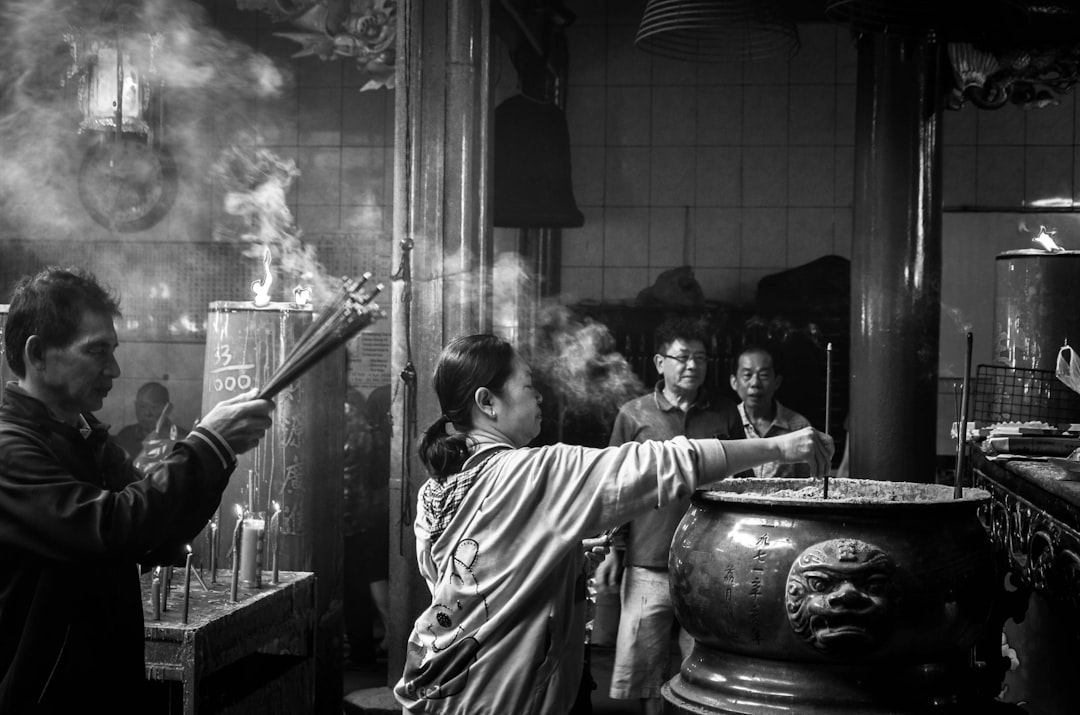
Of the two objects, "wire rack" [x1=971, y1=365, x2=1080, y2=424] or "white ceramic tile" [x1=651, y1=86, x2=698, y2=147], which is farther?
"white ceramic tile" [x1=651, y1=86, x2=698, y2=147]

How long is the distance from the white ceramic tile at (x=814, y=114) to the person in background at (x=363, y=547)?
3.90 metres

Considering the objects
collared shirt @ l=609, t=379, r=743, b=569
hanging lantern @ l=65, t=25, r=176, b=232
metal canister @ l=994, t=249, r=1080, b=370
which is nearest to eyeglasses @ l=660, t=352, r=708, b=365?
collared shirt @ l=609, t=379, r=743, b=569

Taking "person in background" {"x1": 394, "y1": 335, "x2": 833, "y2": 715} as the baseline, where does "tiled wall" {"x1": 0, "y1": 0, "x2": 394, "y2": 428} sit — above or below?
above

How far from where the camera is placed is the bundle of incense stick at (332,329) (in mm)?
2502

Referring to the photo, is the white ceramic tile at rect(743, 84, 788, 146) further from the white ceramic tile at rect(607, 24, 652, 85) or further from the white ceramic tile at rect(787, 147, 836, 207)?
the white ceramic tile at rect(607, 24, 652, 85)

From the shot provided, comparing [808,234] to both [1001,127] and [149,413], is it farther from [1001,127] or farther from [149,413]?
[149,413]

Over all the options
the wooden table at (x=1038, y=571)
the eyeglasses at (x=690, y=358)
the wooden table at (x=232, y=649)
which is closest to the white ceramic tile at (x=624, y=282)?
the eyeglasses at (x=690, y=358)

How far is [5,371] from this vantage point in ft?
14.2

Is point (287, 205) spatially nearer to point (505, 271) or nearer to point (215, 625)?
point (505, 271)

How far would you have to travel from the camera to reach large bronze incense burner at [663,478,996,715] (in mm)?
2564

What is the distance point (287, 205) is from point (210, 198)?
23.1 inches

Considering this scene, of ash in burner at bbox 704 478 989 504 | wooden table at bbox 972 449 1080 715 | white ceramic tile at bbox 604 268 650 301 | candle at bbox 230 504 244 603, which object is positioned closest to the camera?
wooden table at bbox 972 449 1080 715

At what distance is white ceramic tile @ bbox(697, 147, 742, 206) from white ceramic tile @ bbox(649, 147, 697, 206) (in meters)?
0.07

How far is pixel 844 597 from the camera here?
252cm
